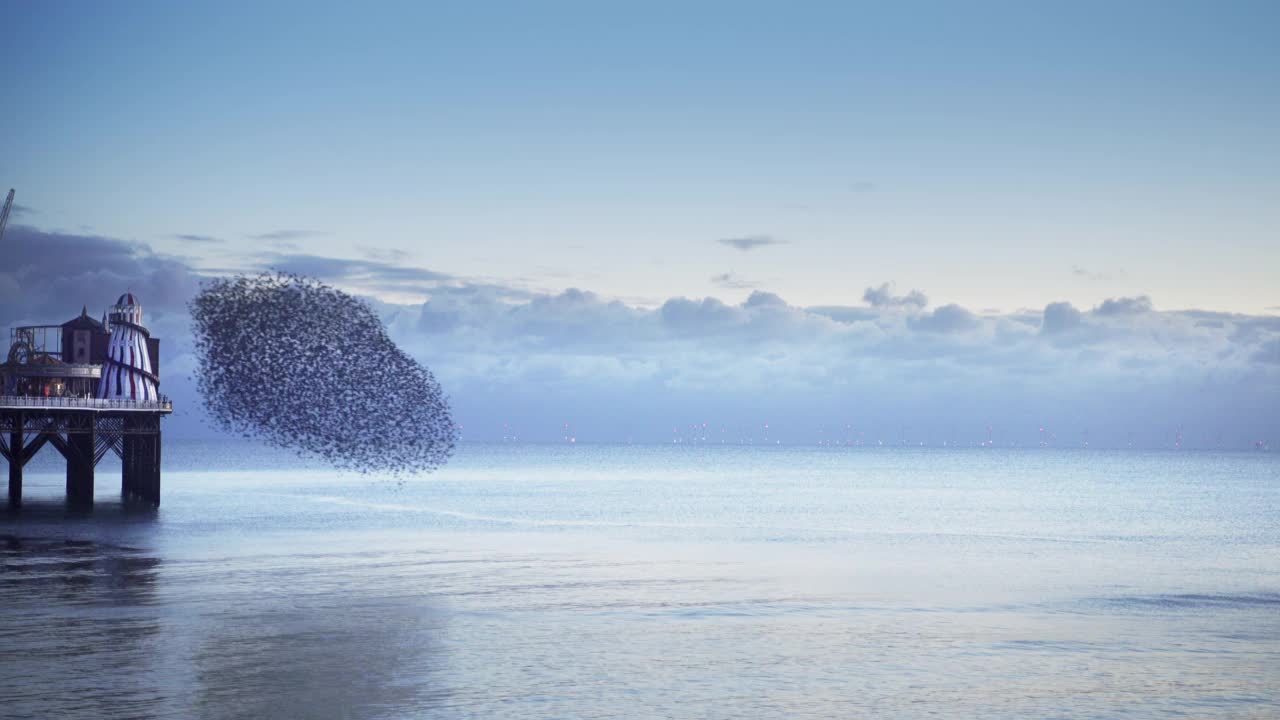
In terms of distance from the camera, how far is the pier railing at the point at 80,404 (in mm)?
65688

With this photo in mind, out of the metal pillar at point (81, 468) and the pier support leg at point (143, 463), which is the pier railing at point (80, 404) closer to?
the pier support leg at point (143, 463)

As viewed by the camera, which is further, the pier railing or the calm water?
the pier railing

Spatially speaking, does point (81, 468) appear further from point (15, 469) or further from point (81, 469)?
point (15, 469)

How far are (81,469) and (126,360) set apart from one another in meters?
9.02

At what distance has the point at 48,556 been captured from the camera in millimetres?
48812

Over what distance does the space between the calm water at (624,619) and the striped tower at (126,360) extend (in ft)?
25.5

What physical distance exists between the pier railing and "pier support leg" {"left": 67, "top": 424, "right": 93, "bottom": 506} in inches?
149

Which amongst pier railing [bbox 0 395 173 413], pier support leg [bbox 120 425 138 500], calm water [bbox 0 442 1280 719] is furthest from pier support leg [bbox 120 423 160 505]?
calm water [bbox 0 442 1280 719]

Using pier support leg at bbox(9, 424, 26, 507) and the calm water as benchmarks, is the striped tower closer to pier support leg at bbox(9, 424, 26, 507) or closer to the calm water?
pier support leg at bbox(9, 424, 26, 507)

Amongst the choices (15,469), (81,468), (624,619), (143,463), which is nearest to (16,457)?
(15,469)

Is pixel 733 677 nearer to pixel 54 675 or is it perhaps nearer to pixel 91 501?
pixel 54 675

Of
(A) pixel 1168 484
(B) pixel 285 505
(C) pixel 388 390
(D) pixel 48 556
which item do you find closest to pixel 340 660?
(D) pixel 48 556

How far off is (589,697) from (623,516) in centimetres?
5886

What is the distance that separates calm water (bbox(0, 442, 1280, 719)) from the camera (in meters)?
25.4
